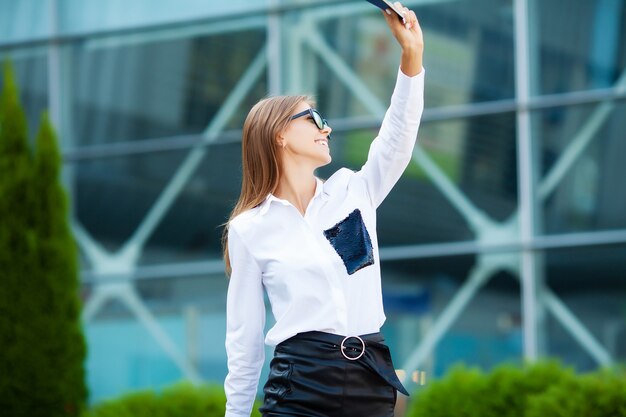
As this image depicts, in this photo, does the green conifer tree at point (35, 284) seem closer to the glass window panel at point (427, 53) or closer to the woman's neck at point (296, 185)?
the glass window panel at point (427, 53)

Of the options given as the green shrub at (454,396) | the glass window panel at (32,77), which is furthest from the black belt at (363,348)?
the glass window panel at (32,77)

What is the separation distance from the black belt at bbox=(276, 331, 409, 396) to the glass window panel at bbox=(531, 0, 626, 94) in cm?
573

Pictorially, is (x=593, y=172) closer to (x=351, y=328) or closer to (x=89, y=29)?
(x=89, y=29)

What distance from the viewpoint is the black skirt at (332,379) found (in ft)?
9.36

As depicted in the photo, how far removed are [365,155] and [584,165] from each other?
1.58m

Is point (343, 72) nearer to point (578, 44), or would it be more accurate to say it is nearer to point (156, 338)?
point (578, 44)

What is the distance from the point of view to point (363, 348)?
2.88 meters

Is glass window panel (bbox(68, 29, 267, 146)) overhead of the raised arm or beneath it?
overhead

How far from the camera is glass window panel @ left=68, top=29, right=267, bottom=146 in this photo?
9.26 m

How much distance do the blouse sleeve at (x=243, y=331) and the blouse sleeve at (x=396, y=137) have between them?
375 millimetres

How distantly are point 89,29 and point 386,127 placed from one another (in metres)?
7.06

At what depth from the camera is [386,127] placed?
3.05 m

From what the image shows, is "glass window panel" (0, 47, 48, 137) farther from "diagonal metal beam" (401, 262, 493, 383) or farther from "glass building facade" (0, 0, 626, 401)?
"diagonal metal beam" (401, 262, 493, 383)

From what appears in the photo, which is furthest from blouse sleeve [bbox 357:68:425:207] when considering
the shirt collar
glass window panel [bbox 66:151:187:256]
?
glass window panel [bbox 66:151:187:256]
